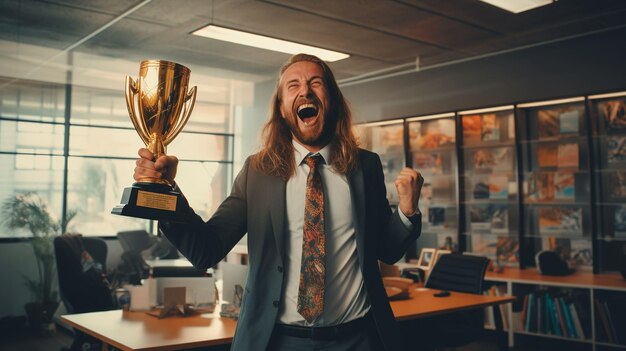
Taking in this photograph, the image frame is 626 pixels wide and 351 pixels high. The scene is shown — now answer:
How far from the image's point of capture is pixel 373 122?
24.3ft

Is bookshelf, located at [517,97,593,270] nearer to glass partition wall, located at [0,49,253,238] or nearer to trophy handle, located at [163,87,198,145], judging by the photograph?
glass partition wall, located at [0,49,253,238]

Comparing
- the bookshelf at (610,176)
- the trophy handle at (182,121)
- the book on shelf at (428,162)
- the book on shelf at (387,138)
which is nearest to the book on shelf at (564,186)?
the bookshelf at (610,176)

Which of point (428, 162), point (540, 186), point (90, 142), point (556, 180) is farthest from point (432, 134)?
point (90, 142)

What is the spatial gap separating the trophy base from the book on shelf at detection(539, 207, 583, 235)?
5244mm

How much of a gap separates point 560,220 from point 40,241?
493 cm

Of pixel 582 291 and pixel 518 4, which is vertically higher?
pixel 518 4

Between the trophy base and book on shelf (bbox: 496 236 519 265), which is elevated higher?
the trophy base

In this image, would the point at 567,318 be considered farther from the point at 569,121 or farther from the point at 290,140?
the point at 290,140

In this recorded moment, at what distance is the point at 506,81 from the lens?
250 inches

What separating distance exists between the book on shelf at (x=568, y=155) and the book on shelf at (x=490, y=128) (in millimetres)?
690

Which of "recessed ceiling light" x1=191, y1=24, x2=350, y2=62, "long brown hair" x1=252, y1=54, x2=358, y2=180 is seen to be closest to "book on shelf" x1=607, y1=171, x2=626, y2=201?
"recessed ceiling light" x1=191, y1=24, x2=350, y2=62

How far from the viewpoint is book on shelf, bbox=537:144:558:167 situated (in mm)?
5953

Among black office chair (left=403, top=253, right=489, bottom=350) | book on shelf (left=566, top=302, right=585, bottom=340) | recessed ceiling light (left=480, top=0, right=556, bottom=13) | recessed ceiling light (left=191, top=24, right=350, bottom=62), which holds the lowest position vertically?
book on shelf (left=566, top=302, right=585, bottom=340)

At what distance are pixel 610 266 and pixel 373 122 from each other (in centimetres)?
320
